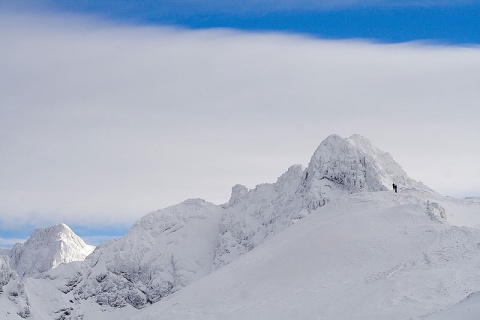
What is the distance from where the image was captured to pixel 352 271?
52688 mm

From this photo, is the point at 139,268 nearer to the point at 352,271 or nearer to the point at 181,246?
the point at 181,246

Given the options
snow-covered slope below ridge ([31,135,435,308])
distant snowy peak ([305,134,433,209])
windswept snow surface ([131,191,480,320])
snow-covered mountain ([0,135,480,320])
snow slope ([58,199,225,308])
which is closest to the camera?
windswept snow surface ([131,191,480,320])

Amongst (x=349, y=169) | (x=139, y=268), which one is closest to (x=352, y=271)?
(x=349, y=169)

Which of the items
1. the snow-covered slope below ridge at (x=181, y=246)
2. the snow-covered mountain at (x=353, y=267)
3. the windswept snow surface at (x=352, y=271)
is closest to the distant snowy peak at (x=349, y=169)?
the snow-covered slope below ridge at (x=181, y=246)

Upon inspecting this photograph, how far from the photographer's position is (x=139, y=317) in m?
58.9

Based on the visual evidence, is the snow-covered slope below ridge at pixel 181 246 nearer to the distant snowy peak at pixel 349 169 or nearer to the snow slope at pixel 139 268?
the snow slope at pixel 139 268

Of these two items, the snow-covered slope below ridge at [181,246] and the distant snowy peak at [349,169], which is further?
the snow-covered slope below ridge at [181,246]

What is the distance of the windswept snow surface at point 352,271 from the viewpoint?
44.5 metres

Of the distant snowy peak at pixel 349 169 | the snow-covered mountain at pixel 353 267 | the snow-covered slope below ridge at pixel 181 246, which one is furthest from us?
the snow-covered slope below ridge at pixel 181 246

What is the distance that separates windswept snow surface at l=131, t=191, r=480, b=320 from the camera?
4447cm

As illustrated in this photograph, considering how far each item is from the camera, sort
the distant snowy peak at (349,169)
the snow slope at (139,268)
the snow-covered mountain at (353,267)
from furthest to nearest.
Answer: the snow slope at (139,268) < the distant snowy peak at (349,169) < the snow-covered mountain at (353,267)

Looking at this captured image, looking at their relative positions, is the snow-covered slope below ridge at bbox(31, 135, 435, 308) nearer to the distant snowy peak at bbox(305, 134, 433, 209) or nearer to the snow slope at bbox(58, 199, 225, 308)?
the snow slope at bbox(58, 199, 225, 308)

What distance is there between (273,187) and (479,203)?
12031 centimetres

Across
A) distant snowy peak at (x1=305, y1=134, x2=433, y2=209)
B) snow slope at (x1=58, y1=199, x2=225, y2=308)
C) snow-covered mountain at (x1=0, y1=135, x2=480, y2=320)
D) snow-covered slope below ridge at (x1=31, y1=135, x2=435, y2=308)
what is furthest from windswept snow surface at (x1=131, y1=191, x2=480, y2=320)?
snow slope at (x1=58, y1=199, x2=225, y2=308)
